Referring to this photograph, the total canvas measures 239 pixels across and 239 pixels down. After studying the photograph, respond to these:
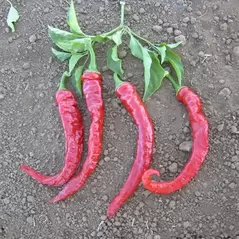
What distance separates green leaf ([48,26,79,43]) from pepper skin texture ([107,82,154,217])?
1.58 ft

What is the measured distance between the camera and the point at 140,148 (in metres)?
3.80

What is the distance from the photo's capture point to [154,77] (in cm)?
394

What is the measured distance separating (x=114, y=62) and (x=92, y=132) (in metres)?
0.48

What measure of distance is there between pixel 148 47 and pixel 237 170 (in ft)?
3.19

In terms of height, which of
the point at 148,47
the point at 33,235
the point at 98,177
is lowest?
the point at 33,235

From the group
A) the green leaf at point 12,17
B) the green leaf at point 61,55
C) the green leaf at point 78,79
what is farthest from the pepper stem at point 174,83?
the green leaf at point 12,17

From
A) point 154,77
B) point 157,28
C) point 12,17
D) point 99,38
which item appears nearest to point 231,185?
point 154,77

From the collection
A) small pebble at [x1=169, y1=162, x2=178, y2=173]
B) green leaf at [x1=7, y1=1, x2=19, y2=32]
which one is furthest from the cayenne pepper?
green leaf at [x1=7, y1=1, x2=19, y2=32]

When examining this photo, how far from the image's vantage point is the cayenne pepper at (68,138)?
3830mm

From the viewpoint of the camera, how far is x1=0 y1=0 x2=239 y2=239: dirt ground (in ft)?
12.5

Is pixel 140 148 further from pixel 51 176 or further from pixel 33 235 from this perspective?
pixel 33 235

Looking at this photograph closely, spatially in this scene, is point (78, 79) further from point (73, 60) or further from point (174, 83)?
point (174, 83)

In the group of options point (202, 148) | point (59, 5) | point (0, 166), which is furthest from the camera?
point (59, 5)

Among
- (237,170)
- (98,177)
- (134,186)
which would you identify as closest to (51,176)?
(98,177)
